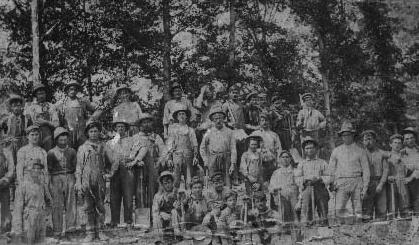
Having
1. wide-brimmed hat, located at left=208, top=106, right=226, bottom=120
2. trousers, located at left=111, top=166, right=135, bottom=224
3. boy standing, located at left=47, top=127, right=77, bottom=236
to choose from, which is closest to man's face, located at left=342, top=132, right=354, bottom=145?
wide-brimmed hat, located at left=208, top=106, right=226, bottom=120

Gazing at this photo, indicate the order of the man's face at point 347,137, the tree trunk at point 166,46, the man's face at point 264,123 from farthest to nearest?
the tree trunk at point 166,46 → the man's face at point 264,123 → the man's face at point 347,137

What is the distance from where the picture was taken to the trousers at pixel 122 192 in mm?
14961

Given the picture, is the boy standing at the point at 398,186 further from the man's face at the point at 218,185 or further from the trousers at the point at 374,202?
the man's face at the point at 218,185

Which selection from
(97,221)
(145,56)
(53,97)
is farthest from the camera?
(145,56)

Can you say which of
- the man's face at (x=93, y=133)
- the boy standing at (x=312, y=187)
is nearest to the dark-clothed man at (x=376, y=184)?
the boy standing at (x=312, y=187)

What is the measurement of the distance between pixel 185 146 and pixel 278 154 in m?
1.92

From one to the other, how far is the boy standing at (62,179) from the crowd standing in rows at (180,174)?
0.02 meters

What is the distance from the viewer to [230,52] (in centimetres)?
2845

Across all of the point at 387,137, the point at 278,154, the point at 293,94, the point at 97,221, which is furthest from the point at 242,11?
the point at 97,221

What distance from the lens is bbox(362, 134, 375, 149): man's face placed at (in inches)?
617

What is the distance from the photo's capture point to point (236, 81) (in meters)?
27.9

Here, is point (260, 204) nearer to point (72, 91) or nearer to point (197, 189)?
point (197, 189)

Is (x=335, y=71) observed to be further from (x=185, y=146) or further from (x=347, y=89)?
(x=185, y=146)

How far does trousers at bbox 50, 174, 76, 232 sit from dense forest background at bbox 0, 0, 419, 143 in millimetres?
10310
